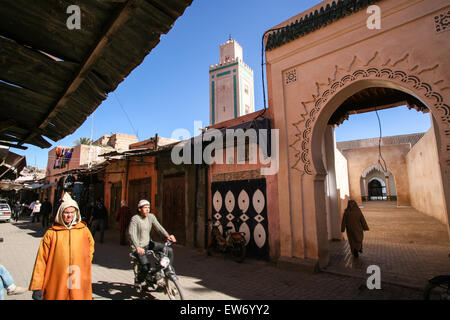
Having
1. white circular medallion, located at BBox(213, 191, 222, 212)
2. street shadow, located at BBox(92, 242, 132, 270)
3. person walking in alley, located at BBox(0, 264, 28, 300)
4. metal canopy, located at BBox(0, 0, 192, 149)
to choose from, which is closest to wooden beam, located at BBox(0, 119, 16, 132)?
metal canopy, located at BBox(0, 0, 192, 149)

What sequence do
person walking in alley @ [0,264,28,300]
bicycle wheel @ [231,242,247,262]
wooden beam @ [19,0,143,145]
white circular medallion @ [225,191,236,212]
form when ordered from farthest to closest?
white circular medallion @ [225,191,236,212], bicycle wheel @ [231,242,247,262], person walking in alley @ [0,264,28,300], wooden beam @ [19,0,143,145]

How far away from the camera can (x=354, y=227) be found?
6.12m

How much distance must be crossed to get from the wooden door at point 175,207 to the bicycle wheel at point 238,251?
257 centimetres

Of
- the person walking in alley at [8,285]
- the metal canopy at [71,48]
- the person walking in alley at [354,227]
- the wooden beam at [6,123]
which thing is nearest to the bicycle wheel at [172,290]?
the person walking in alley at [8,285]

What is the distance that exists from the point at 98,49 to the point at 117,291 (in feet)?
13.8

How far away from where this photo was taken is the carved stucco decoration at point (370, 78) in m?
4.06

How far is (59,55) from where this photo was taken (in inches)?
84.0

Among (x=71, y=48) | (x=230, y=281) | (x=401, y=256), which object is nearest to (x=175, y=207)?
(x=230, y=281)

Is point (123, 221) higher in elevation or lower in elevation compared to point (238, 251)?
higher

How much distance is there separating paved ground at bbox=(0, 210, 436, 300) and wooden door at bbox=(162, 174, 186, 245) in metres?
1.95

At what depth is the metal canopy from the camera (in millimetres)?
1691

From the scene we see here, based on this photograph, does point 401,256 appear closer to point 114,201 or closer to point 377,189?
point 114,201

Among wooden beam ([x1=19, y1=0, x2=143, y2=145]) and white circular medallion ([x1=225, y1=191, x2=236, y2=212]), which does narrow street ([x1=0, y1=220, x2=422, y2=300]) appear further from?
wooden beam ([x1=19, y1=0, x2=143, y2=145])
